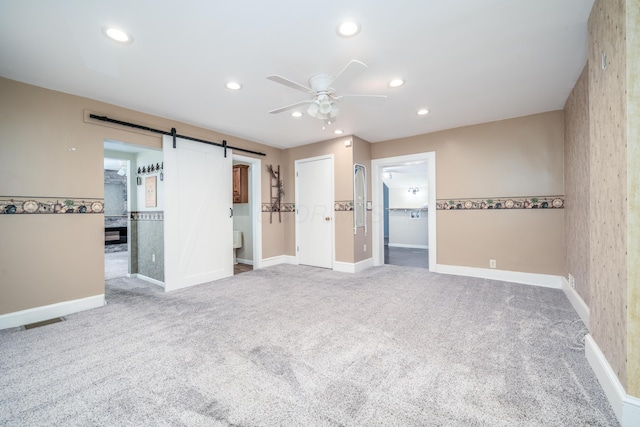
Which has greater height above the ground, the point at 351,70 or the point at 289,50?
the point at 289,50

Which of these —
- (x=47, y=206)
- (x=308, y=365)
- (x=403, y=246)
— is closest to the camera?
(x=308, y=365)

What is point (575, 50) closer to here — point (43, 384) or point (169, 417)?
point (169, 417)

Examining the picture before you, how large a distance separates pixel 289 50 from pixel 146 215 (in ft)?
11.7

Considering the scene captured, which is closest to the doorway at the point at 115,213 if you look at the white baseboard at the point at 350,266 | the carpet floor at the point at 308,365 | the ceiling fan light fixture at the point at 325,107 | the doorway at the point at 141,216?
the doorway at the point at 141,216

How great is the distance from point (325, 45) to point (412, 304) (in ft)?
9.09

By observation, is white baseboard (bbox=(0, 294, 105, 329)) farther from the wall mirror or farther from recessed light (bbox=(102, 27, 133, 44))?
the wall mirror

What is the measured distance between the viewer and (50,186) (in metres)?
2.81

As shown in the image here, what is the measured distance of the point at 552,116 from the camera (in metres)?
3.65

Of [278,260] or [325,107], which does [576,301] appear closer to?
[325,107]

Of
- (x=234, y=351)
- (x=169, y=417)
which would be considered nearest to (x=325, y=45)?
(x=234, y=351)

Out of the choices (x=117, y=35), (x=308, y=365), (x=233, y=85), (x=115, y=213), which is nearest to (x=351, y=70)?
(x=233, y=85)

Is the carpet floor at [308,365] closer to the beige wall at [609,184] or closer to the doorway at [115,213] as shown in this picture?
the beige wall at [609,184]

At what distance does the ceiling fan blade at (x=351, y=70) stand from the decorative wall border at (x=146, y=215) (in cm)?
319

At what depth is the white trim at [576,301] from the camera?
2.45 metres
